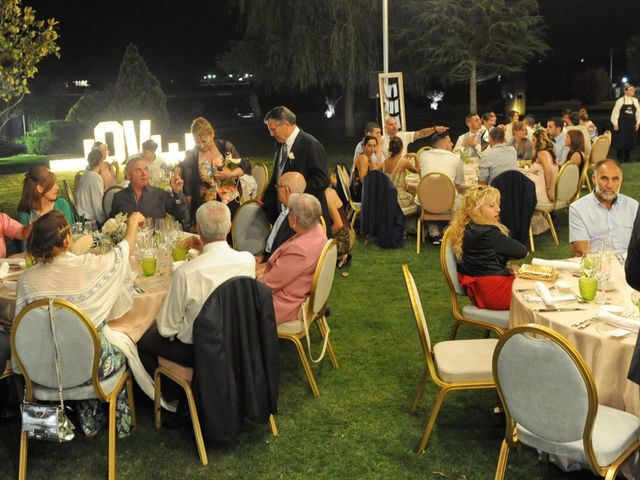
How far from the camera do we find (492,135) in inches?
324

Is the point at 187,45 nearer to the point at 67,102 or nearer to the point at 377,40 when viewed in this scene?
the point at 67,102

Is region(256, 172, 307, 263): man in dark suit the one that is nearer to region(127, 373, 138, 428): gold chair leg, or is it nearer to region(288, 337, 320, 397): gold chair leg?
region(288, 337, 320, 397): gold chair leg

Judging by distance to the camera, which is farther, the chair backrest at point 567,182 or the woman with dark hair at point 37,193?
the chair backrest at point 567,182

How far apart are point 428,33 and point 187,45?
2124 cm

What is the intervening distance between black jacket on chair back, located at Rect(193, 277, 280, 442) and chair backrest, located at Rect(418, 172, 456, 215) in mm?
4366

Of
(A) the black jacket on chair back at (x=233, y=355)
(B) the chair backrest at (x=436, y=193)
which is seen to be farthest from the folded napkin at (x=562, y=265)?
(B) the chair backrest at (x=436, y=193)

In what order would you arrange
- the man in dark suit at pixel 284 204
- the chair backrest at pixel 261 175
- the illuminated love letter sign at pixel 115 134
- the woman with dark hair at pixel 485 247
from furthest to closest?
the illuminated love letter sign at pixel 115 134 → the chair backrest at pixel 261 175 → the man in dark suit at pixel 284 204 → the woman with dark hair at pixel 485 247

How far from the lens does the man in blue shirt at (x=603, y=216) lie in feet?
17.2

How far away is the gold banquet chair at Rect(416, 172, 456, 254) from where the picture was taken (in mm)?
8055

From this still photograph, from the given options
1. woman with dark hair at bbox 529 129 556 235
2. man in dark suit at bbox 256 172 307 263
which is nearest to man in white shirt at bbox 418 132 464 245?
woman with dark hair at bbox 529 129 556 235

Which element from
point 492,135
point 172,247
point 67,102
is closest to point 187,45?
point 67,102

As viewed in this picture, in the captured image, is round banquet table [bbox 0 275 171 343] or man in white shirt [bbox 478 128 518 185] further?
man in white shirt [bbox 478 128 518 185]

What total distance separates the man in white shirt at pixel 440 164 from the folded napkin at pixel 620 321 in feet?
15.4

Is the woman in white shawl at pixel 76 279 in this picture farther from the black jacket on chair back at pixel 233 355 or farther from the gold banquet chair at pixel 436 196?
the gold banquet chair at pixel 436 196
